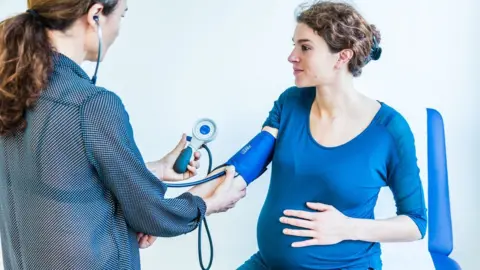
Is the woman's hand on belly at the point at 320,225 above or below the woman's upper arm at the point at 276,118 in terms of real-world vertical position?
below

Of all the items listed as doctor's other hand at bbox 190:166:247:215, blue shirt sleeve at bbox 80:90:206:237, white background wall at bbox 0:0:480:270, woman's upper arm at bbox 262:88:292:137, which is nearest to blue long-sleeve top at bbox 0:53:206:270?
blue shirt sleeve at bbox 80:90:206:237

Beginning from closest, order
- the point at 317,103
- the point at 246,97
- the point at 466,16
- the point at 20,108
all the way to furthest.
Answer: the point at 20,108 → the point at 317,103 → the point at 466,16 → the point at 246,97

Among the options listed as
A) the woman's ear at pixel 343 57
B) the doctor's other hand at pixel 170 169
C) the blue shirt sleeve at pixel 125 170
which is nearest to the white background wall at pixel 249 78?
the woman's ear at pixel 343 57

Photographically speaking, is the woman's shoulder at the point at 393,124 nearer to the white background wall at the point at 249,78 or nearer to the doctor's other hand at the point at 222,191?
the white background wall at the point at 249,78

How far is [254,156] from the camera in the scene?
4.76ft

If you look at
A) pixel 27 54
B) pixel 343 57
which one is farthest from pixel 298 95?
pixel 27 54

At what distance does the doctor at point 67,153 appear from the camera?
36.4 inches

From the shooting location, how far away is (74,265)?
3.24 ft

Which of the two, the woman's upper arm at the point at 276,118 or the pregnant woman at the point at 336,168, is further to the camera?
the woman's upper arm at the point at 276,118

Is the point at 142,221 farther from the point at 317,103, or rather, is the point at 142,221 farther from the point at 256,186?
the point at 256,186

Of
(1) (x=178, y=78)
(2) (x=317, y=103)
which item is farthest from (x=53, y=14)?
(1) (x=178, y=78)

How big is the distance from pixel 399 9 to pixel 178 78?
836mm

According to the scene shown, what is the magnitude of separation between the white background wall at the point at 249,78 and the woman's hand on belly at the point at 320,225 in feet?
1.29

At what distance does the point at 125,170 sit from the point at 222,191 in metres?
0.43
